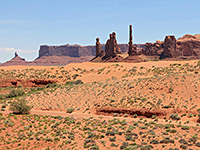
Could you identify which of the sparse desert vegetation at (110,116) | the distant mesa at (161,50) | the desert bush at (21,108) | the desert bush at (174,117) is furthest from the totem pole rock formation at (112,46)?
the desert bush at (174,117)

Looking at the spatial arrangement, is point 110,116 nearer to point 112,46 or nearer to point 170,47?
point 112,46

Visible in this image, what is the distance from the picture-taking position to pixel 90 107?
3444cm

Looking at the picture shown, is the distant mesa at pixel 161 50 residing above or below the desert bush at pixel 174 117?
above

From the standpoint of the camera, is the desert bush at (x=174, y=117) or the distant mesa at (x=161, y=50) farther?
the distant mesa at (x=161, y=50)

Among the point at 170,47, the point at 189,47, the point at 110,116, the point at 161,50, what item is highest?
the point at 189,47

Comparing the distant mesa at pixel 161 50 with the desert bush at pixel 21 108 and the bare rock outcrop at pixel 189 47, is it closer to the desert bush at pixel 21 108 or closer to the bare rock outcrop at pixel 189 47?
the bare rock outcrop at pixel 189 47

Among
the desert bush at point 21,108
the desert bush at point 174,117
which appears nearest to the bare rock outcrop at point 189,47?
the desert bush at point 174,117

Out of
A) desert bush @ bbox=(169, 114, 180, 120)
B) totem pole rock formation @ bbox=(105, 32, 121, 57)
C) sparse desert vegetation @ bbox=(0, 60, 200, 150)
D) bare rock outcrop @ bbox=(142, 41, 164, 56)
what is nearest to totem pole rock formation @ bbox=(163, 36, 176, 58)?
bare rock outcrop @ bbox=(142, 41, 164, 56)

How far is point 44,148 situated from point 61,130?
3.98 metres

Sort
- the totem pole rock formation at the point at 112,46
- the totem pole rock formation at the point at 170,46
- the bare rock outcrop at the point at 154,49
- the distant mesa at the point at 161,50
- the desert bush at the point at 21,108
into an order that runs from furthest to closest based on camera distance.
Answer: the bare rock outcrop at the point at 154,49
the totem pole rock formation at the point at 170,46
the distant mesa at the point at 161,50
the totem pole rock formation at the point at 112,46
the desert bush at the point at 21,108

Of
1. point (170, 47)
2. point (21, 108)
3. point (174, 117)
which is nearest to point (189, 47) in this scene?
point (170, 47)

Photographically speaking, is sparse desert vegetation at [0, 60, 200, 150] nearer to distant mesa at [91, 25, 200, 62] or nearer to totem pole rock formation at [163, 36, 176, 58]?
distant mesa at [91, 25, 200, 62]

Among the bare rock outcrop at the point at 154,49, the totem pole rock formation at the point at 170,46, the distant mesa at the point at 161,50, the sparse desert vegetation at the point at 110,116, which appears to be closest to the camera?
the sparse desert vegetation at the point at 110,116

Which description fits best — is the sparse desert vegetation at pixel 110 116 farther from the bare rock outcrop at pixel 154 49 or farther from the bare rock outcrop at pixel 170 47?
the bare rock outcrop at pixel 154 49
